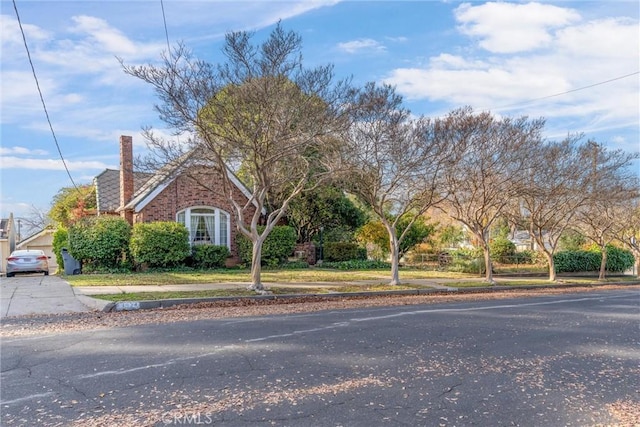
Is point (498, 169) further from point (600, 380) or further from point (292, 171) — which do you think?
point (600, 380)

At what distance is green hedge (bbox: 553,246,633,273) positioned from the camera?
24203mm

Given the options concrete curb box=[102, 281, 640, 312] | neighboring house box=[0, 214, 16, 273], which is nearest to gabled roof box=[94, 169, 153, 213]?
neighboring house box=[0, 214, 16, 273]

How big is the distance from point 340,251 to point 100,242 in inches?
457

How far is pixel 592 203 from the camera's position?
64.5ft

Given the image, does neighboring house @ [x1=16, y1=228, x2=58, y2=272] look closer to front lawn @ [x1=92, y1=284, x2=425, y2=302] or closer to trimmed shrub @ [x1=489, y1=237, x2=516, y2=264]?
front lawn @ [x1=92, y1=284, x2=425, y2=302]

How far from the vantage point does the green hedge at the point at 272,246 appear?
2102cm

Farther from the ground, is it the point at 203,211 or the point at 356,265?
the point at 203,211

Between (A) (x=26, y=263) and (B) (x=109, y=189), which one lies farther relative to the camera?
(B) (x=109, y=189)

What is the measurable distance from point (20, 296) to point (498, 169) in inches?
613

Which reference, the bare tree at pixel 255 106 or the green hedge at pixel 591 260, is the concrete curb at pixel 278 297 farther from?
the green hedge at pixel 591 260

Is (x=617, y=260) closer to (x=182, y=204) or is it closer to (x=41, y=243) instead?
(x=182, y=204)

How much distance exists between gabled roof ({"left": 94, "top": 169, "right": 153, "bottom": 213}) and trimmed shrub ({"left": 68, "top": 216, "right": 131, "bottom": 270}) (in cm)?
352

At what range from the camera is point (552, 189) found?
709 inches

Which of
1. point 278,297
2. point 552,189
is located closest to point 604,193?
point 552,189
